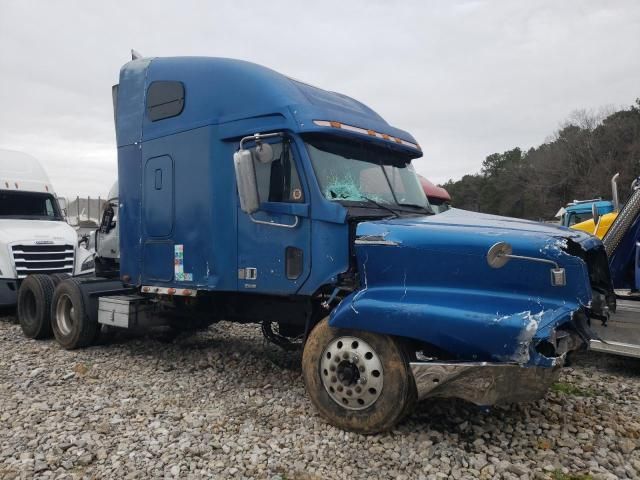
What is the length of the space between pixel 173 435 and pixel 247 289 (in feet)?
4.85

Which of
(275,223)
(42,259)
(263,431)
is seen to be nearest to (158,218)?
(275,223)

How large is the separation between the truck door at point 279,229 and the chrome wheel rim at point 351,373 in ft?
2.41

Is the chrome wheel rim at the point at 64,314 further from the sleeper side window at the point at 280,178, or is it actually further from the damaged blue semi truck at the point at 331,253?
the sleeper side window at the point at 280,178

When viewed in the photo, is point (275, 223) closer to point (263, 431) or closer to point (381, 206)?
point (381, 206)

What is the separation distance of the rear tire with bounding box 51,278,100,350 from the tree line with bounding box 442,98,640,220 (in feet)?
97.9

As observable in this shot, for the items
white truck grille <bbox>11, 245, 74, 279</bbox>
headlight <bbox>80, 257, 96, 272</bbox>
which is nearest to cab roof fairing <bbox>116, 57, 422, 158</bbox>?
headlight <bbox>80, 257, 96, 272</bbox>

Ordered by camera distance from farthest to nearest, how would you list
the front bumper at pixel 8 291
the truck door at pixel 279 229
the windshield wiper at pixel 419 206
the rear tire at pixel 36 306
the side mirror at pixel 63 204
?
1. the side mirror at pixel 63 204
2. the front bumper at pixel 8 291
3. the rear tire at pixel 36 306
4. the windshield wiper at pixel 419 206
5. the truck door at pixel 279 229

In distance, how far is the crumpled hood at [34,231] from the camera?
9.26 m

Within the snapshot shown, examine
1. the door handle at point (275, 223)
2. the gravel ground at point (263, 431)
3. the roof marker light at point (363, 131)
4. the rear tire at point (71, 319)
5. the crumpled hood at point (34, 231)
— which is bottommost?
the gravel ground at point (263, 431)

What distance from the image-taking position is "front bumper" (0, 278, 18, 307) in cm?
905

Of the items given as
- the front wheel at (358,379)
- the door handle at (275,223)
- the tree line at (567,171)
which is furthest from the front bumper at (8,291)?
the tree line at (567,171)

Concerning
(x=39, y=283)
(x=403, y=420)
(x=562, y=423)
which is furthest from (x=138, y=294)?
(x=562, y=423)

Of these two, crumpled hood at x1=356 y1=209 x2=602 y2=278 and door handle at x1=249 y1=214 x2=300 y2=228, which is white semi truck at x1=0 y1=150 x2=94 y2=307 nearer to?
door handle at x1=249 y1=214 x2=300 y2=228

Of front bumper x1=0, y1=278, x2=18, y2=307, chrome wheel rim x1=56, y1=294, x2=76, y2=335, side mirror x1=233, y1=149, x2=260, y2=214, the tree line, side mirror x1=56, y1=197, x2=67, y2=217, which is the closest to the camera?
side mirror x1=233, y1=149, x2=260, y2=214
